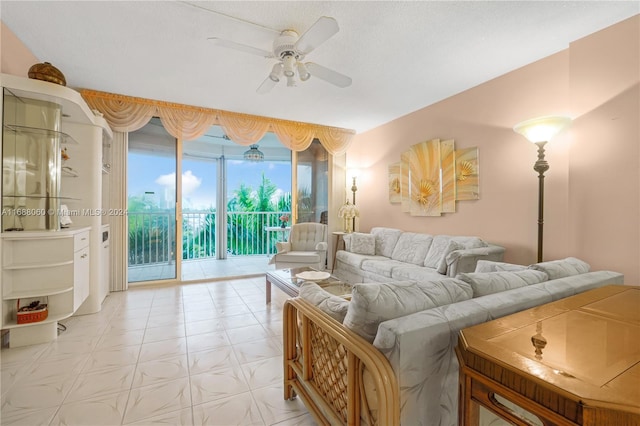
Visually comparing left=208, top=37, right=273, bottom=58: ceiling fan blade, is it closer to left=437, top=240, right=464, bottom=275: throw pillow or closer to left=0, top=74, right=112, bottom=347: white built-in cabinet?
left=0, top=74, right=112, bottom=347: white built-in cabinet

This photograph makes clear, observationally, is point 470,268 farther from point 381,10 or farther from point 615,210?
point 381,10

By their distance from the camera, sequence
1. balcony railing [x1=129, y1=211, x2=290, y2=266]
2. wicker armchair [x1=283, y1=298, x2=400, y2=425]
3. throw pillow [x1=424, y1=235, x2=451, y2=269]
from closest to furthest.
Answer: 1. wicker armchair [x1=283, y1=298, x2=400, y2=425]
2. throw pillow [x1=424, y1=235, x2=451, y2=269]
3. balcony railing [x1=129, y1=211, x2=290, y2=266]

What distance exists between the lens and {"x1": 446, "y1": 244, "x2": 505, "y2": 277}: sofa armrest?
272 cm

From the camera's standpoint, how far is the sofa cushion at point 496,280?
1.34 meters

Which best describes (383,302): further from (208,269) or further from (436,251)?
(208,269)

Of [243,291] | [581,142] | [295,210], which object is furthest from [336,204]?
[581,142]

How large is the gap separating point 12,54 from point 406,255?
14.3 ft

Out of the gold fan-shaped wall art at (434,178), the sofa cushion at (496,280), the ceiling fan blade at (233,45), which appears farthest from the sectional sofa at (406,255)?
the ceiling fan blade at (233,45)

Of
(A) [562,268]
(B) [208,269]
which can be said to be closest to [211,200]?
(B) [208,269]

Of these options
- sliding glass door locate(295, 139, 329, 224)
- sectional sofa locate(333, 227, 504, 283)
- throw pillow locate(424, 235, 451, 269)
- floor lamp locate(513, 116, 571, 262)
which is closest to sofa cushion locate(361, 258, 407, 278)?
sectional sofa locate(333, 227, 504, 283)

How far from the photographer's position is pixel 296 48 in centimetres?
211

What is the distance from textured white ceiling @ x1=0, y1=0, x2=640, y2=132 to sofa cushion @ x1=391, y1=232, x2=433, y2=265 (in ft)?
5.95

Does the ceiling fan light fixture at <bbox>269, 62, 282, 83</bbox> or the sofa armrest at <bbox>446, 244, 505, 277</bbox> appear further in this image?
the sofa armrest at <bbox>446, 244, 505, 277</bbox>

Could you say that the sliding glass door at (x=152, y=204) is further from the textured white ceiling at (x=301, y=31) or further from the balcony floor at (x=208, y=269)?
the textured white ceiling at (x=301, y=31)
